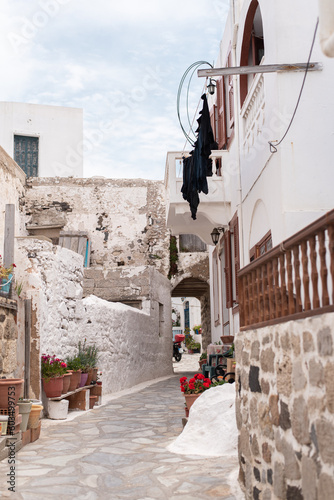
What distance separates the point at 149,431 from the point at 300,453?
4.61 meters

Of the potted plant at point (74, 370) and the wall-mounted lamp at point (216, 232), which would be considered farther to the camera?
the wall-mounted lamp at point (216, 232)

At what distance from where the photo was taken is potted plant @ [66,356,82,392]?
8867 millimetres

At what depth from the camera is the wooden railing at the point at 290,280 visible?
2932 mm

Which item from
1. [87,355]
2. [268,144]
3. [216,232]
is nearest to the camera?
[268,144]

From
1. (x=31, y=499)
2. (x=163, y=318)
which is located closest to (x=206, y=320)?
(x=163, y=318)

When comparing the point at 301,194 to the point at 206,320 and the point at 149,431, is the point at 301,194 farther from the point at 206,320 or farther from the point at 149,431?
the point at 206,320

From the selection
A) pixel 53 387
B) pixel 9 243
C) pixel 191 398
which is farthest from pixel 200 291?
pixel 9 243

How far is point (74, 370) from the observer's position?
8969 mm

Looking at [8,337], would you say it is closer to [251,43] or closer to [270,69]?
[270,69]

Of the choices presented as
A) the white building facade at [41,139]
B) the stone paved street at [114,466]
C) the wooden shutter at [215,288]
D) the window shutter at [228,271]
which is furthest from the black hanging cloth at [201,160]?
the white building facade at [41,139]

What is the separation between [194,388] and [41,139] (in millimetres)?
15214

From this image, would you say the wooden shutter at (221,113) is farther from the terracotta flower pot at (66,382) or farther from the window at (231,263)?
the terracotta flower pot at (66,382)

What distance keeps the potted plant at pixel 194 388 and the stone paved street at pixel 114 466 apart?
461 mm

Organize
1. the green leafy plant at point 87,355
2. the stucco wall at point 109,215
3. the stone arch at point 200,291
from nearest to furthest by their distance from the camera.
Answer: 1. the green leafy plant at point 87,355
2. the stucco wall at point 109,215
3. the stone arch at point 200,291
